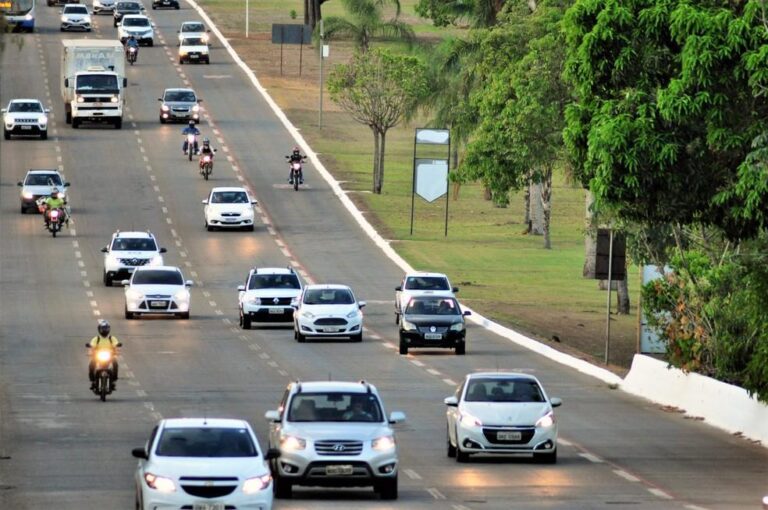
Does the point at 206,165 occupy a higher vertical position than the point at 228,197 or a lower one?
higher

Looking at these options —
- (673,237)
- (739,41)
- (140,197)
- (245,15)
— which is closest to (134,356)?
(673,237)

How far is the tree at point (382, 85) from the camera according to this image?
92625 mm

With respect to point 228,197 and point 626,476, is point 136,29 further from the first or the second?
point 626,476

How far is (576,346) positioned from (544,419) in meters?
24.0

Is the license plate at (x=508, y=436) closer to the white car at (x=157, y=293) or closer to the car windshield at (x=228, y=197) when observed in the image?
the white car at (x=157, y=293)

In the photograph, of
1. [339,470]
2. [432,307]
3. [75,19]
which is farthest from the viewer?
[75,19]

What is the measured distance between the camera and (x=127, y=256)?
208 feet

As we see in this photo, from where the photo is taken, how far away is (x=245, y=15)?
147 m

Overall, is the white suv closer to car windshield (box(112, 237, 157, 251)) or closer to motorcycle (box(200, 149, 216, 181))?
car windshield (box(112, 237, 157, 251))

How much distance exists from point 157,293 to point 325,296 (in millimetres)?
5898

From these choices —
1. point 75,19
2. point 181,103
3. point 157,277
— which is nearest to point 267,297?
point 157,277

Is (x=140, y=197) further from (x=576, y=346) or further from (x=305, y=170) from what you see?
(x=576, y=346)

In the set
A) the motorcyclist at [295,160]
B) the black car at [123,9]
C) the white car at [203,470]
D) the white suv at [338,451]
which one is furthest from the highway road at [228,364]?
the black car at [123,9]

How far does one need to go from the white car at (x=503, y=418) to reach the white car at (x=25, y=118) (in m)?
66.3
